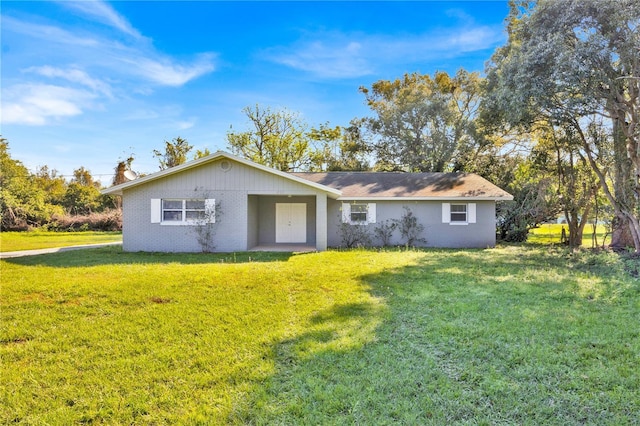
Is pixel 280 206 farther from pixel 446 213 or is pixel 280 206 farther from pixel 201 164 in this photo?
pixel 446 213

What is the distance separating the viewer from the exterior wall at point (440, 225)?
15430 mm

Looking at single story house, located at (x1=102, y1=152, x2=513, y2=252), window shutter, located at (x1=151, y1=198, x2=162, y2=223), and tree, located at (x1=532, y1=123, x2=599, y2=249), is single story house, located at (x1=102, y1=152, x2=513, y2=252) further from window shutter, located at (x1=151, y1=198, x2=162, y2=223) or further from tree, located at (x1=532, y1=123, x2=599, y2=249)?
tree, located at (x1=532, y1=123, x2=599, y2=249)

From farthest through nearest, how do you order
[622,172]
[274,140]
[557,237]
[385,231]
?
[274,140], [557,237], [385,231], [622,172]

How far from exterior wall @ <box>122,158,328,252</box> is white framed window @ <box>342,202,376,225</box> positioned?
276cm

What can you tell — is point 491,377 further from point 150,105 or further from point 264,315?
point 150,105

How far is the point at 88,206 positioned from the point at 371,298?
28988mm

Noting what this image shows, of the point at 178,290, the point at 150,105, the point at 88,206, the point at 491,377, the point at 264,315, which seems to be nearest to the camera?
the point at 491,377

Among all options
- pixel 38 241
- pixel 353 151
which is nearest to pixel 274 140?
pixel 353 151

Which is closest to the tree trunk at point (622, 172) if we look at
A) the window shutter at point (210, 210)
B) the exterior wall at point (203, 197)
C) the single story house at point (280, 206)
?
the single story house at point (280, 206)

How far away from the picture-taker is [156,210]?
13148 mm

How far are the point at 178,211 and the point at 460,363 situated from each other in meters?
11.9

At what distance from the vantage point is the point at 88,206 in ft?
91.5

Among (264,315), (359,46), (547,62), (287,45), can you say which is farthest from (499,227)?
(264,315)

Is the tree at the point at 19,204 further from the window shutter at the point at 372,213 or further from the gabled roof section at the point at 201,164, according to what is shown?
the window shutter at the point at 372,213
